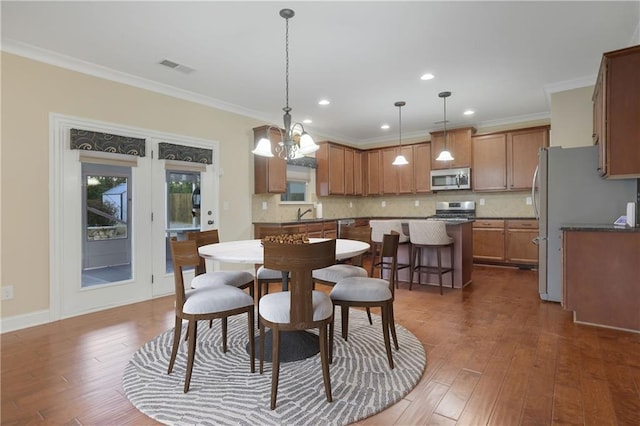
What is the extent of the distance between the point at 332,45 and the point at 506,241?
14.2 feet

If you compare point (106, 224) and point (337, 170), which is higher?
point (337, 170)

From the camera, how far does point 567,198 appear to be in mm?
3574

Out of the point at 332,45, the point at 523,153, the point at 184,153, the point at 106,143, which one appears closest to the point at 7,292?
the point at 106,143

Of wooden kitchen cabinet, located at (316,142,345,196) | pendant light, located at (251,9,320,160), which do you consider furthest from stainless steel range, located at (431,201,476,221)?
pendant light, located at (251,9,320,160)

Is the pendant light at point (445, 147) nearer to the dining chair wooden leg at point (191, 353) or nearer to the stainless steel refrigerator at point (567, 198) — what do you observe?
the stainless steel refrigerator at point (567, 198)

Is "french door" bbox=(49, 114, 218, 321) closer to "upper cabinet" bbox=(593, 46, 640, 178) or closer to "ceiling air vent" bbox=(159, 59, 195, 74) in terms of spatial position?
"ceiling air vent" bbox=(159, 59, 195, 74)

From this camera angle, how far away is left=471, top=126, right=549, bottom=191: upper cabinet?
5.57m

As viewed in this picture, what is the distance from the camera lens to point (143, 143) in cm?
395

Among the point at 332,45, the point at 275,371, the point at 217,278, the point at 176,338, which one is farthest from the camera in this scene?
the point at 332,45

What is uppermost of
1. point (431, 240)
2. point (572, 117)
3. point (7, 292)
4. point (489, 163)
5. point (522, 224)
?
point (572, 117)

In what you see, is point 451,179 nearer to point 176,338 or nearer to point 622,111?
point 622,111

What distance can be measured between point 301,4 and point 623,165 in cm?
286

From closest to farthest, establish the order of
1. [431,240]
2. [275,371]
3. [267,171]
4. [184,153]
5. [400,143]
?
[275,371] → [431,240] → [184,153] → [267,171] → [400,143]

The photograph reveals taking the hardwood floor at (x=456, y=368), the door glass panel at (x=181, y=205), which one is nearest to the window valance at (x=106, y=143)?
the door glass panel at (x=181, y=205)
